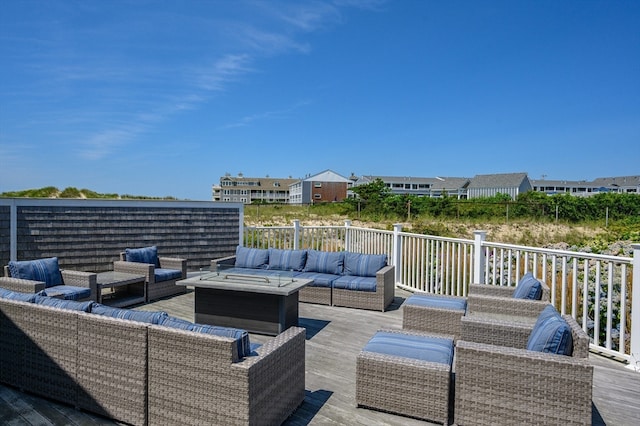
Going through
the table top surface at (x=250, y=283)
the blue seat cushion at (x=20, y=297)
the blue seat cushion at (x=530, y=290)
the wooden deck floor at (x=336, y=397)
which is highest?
the blue seat cushion at (x=20, y=297)

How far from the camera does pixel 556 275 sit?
5.32m

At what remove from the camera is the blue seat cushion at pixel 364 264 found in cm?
589

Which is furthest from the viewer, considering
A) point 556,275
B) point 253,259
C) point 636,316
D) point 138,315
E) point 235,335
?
point 253,259

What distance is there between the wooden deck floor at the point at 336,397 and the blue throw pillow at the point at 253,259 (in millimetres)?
1897

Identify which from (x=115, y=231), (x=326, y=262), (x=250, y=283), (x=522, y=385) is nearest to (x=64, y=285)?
(x=115, y=231)

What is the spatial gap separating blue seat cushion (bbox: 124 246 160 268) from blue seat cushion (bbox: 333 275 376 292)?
2.95 metres

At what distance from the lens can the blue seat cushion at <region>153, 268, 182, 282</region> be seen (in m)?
6.10

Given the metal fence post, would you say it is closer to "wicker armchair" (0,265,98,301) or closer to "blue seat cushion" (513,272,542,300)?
"blue seat cushion" (513,272,542,300)

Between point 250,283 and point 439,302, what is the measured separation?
212 cm

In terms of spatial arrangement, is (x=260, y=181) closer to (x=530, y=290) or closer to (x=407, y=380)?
(x=530, y=290)

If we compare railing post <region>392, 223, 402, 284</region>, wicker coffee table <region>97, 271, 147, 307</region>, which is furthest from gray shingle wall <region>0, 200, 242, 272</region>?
railing post <region>392, 223, 402, 284</region>

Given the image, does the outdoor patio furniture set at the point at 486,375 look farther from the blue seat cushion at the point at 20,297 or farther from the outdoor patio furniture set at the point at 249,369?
the blue seat cushion at the point at 20,297

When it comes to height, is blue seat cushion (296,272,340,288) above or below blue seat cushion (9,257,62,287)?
below

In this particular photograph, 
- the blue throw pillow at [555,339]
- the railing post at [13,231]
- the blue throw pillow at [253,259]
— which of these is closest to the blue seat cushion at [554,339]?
the blue throw pillow at [555,339]
